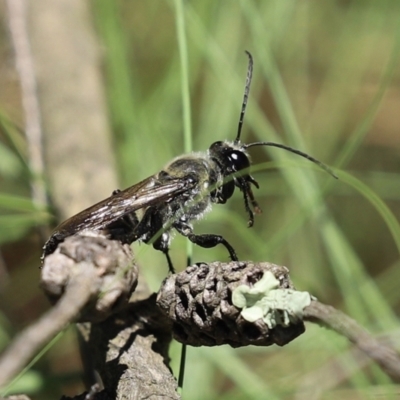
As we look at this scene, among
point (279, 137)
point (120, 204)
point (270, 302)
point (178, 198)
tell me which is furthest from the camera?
point (279, 137)

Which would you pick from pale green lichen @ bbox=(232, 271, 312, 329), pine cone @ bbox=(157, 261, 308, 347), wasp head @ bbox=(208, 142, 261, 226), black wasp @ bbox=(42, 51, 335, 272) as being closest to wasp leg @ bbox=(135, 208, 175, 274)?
black wasp @ bbox=(42, 51, 335, 272)

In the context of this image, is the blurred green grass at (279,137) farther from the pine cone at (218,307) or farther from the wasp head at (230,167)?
the pine cone at (218,307)

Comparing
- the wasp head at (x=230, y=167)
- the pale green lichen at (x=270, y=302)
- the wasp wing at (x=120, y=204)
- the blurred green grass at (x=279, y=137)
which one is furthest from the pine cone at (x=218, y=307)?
the wasp head at (x=230, y=167)

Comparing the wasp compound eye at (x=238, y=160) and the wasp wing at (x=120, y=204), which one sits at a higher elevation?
the wasp compound eye at (x=238, y=160)

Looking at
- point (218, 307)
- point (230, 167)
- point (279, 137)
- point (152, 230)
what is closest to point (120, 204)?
point (152, 230)

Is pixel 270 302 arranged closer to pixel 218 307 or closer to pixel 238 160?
pixel 218 307

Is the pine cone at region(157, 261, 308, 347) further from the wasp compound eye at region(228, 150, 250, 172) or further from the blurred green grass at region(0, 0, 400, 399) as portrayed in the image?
the wasp compound eye at region(228, 150, 250, 172)

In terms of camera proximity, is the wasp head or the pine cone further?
the wasp head
